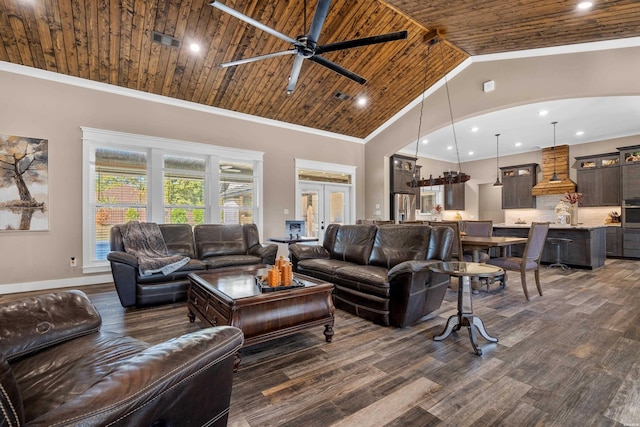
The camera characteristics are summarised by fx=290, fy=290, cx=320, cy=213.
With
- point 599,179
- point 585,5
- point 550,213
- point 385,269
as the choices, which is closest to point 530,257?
point 385,269

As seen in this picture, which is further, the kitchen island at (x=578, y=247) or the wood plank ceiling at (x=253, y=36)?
the kitchen island at (x=578, y=247)

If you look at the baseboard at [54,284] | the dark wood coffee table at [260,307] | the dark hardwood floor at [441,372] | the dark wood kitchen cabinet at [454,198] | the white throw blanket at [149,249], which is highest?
the dark wood kitchen cabinet at [454,198]

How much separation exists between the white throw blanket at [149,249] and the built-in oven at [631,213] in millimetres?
10170

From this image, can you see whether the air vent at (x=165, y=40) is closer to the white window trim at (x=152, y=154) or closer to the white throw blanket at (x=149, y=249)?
the white window trim at (x=152, y=154)

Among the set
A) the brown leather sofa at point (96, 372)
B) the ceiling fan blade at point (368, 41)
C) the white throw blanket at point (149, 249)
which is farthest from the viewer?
the white throw blanket at point (149, 249)

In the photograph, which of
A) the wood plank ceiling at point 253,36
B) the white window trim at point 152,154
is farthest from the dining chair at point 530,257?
the white window trim at point 152,154

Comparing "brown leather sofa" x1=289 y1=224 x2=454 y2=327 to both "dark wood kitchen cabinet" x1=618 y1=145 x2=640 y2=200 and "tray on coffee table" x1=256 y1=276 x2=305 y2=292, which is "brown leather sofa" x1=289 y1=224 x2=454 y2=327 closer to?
→ "tray on coffee table" x1=256 y1=276 x2=305 y2=292

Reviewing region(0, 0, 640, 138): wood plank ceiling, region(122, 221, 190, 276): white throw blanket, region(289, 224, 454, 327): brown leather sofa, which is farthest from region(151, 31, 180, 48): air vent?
region(289, 224, 454, 327): brown leather sofa

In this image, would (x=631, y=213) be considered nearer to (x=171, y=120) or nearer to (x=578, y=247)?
(x=578, y=247)

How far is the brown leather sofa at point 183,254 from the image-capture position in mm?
3543

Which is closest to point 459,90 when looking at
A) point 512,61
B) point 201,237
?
point 512,61

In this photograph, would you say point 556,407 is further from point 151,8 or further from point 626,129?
point 626,129

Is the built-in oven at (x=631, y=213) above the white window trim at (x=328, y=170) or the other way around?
the other way around

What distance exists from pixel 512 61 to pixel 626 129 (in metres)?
4.91
